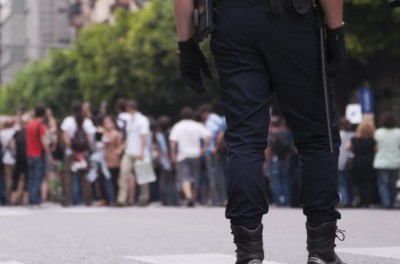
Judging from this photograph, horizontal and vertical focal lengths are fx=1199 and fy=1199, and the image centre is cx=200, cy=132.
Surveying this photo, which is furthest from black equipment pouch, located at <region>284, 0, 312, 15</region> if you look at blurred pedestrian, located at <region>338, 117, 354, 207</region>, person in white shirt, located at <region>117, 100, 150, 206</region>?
person in white shirt, located at <region>117, 100, 150, 206</region>

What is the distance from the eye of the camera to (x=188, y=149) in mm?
19625

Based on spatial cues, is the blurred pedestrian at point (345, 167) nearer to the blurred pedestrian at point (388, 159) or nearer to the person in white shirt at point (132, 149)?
the blurred pedestrian at point (388, 159)

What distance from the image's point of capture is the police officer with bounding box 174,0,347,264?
490 centimetres

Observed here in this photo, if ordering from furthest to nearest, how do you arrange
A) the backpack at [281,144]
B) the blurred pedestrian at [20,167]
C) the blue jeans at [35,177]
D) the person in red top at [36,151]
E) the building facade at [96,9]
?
the building facade at [96,9] < the blurred pedestrian at [20,167] < the blue jeans at [35,177] < the person in red top at [36,151] < the backpack at [281,144]

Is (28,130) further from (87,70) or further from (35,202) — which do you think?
(87,70)

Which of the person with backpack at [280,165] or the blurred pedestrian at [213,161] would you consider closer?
the person with backpack at [280,165]

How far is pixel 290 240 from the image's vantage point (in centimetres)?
859

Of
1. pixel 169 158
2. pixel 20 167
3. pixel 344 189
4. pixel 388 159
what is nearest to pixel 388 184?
pixel 388 159

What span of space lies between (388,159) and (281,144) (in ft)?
5.66

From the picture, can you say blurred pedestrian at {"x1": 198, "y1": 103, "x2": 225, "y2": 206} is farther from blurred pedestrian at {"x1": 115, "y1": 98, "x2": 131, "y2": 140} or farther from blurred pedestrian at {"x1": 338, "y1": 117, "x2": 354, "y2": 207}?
blurred pedestrian at {"x1": 338, "y1": 117, "x2": 354, "y2": 207}

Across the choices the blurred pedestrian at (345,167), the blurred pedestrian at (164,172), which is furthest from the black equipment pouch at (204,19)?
the blurred pedestrian at (164,172)

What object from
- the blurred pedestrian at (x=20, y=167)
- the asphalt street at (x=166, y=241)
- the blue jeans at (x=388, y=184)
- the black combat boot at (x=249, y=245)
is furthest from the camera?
the blurred pedestrian at (x=20, y=167)

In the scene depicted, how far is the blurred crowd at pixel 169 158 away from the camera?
62.4 feet

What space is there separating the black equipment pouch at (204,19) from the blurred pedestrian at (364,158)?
553 inches
